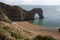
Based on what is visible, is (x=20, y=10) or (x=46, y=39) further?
(x=20, y=10)

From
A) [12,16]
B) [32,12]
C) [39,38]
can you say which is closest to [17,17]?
[12,16]

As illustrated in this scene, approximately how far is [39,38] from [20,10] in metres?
55.3

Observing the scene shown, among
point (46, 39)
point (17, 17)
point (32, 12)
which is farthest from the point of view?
point (32, 12)

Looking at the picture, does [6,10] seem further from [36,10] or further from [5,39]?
[5,39]

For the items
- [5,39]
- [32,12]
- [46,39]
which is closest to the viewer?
[5,39]

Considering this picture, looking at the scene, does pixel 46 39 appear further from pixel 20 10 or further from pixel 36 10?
pixel 36 10

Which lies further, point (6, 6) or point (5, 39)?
point (6, 6)

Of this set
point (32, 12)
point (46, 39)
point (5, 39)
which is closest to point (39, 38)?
point (46, 39)

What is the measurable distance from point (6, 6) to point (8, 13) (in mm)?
2214

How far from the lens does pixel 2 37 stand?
14.8 m

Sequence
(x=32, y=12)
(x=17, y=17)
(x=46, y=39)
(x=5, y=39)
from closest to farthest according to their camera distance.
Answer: (x=5, y=39) → (x=46, y=39) → (x=17, y=17) → (x=32, y=12)

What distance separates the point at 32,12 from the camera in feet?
253

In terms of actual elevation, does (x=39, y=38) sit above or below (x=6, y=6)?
above

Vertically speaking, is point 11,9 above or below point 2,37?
below
